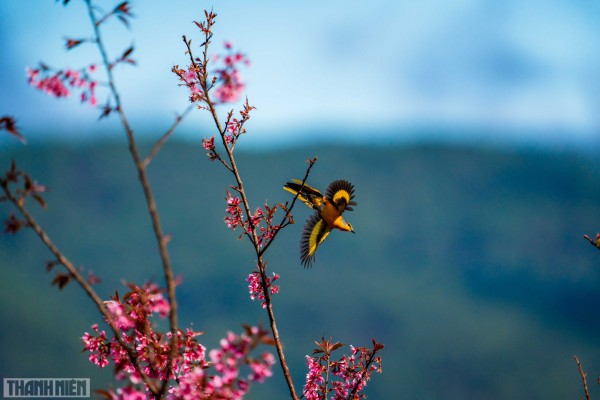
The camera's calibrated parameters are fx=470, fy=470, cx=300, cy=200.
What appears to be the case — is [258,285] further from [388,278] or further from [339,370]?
[388,278]

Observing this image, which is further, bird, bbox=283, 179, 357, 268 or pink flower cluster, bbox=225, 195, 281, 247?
bird, bbox=283, 179, 357, 268

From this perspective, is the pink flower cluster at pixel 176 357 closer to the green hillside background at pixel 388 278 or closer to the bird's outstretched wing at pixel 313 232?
the bird's outstretched wing at pixel 313 232

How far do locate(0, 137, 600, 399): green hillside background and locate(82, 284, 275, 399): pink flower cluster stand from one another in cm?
12706

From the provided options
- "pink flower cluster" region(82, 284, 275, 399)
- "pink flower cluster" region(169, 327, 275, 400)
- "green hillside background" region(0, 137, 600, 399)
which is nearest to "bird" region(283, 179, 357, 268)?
"pink flower cluster" region(82, 284, 275, 399)

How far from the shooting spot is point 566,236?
17850 centimetres

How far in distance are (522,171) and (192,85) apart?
213 metres

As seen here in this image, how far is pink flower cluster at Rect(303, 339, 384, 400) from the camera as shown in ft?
16.9

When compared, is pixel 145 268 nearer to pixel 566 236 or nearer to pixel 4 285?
pixel 4 285

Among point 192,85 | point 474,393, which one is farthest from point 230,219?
point 474,393

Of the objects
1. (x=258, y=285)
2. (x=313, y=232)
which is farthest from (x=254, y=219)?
(x=313, y=232)

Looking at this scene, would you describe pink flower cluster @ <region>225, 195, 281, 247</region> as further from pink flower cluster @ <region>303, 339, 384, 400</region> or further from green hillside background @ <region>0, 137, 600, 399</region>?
green hillside background @ <region>0, 137, 600, 399</region>

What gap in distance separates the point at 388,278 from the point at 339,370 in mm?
168157

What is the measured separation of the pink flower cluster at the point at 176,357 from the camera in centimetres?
267

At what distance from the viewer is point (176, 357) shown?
3281 mm
